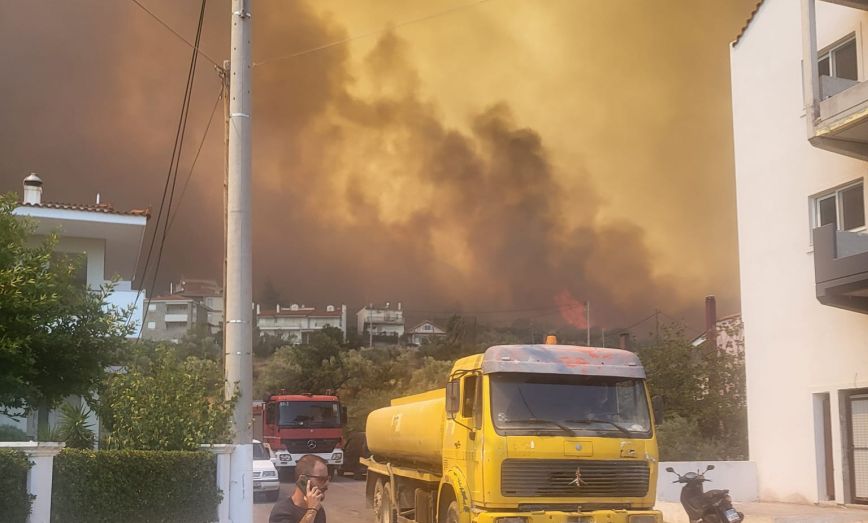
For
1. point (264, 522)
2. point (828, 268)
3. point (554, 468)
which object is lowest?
point (264, 522)

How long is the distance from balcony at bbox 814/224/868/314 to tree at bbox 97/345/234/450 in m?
11.4

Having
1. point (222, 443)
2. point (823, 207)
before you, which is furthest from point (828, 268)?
point (222, 443)

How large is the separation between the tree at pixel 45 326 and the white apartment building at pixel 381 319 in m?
101

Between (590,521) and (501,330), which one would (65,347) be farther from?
(501,330)

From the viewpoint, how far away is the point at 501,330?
99375 mm

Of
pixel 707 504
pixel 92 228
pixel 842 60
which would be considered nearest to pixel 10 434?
pixel 92 228

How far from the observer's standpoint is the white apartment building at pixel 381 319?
117m

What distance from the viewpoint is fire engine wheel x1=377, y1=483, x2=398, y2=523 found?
16.8 m

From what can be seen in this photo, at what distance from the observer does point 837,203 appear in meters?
20.2

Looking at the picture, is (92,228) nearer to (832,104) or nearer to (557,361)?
(557,361)

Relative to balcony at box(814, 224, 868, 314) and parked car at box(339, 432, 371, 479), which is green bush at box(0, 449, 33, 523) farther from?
parked car at box(339, 432, 371, 479)

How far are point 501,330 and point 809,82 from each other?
81.0 metres

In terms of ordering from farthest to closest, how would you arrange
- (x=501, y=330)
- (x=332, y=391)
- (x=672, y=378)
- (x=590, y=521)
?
(x=501, y=330) < (x=332, y=391) < (x=672, y=378) < (x=590, y=521)

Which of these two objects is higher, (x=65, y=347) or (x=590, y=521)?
(x=65, y=347)
